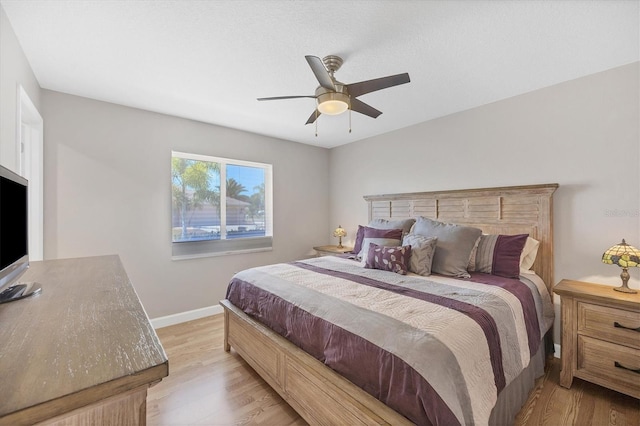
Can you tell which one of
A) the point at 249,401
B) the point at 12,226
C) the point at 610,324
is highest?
the point at 12,226

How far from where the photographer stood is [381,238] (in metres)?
2.98

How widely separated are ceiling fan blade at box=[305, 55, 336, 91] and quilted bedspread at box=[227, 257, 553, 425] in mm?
1432

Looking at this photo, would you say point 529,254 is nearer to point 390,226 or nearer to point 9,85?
point 390,226

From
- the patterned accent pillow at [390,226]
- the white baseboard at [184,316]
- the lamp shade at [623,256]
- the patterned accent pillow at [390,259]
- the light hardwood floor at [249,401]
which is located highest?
the patterned accent pillow at [390,226]

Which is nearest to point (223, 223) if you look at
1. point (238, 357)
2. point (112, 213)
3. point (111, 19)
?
point (112, 213)

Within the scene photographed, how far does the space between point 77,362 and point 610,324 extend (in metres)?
2.92

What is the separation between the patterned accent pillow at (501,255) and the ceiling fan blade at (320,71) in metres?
1.94

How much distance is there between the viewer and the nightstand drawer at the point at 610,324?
1870 millimetres

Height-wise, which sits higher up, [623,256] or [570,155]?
[570,155]

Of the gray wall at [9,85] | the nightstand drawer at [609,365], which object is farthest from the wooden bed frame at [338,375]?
the gray wall at [9,85]

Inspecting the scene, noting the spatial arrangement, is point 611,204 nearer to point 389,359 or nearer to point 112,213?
point 389,359

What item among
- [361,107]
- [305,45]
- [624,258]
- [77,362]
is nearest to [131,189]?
[305,45]

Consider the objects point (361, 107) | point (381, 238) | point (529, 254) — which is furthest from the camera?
point (381, 238)

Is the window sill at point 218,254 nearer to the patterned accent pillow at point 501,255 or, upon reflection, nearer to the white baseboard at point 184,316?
the white baseboard at point 184,316
